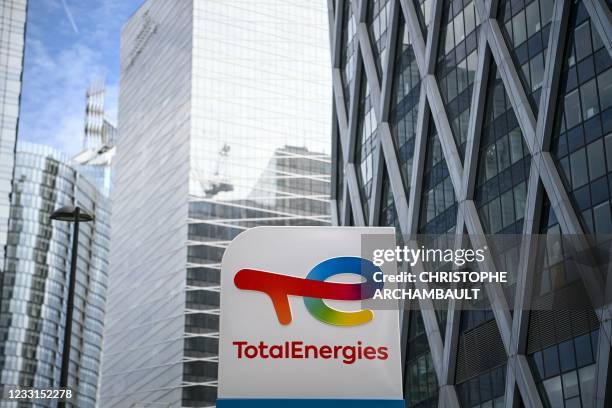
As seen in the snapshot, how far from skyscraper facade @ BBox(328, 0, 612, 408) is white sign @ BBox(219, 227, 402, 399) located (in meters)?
24.5

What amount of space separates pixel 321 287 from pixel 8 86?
142906 mm

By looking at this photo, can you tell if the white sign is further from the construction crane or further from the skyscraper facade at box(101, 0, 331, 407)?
the construction crane

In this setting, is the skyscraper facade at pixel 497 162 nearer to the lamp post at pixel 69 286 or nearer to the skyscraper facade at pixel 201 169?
the lamp post at pixel 69 286

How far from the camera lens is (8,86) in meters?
142

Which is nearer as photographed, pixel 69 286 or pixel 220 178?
pixel 69 286

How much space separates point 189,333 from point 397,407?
410 ft

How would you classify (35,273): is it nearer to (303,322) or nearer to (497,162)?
(497,162)

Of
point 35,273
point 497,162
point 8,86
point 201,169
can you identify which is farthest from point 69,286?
point 35,273

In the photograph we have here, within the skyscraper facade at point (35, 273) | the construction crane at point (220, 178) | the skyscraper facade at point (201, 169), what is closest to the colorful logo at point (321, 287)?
the skyscraper facade at point (201, 169)

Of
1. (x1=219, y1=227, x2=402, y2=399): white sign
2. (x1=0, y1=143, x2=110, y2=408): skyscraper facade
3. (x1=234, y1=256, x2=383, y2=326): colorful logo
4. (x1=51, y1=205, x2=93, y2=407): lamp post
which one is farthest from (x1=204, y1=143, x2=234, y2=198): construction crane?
(x1=234, y1=256, x2=383, y2=326): colorful logo

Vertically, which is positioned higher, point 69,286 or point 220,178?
point 220,178

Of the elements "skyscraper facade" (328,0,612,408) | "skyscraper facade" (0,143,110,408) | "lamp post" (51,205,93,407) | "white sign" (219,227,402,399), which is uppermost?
"skyscraper facade" (0,143,110,408)

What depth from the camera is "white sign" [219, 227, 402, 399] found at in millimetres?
8984

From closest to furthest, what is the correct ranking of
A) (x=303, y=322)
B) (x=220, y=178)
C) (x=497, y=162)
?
(x=303, y=322)
(x=497, y=162)
(x=220, y=178)
